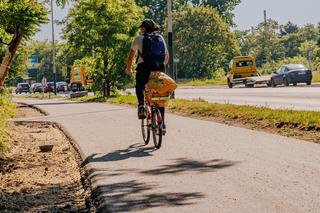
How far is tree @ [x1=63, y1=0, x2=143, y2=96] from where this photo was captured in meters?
34.8

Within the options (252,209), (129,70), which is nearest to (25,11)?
(129,70)

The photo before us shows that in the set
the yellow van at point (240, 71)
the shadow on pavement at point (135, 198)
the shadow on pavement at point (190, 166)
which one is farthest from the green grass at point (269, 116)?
the yellow van at point (240, 71)

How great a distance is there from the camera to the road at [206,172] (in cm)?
537

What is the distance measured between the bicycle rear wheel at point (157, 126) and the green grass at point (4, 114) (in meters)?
2.49

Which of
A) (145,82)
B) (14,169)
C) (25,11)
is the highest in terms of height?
(25,11)

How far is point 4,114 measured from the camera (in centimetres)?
1138

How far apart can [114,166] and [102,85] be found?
91.0 ft

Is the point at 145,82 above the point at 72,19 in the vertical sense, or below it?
below

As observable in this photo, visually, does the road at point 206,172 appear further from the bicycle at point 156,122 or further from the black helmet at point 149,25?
the black helmet at point 149,25

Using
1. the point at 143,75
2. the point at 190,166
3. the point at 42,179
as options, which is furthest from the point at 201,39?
the point at 190,166

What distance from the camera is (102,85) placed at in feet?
116

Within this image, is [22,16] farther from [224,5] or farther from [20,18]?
[224,5]

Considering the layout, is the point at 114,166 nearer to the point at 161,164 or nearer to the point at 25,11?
the point at 161,164

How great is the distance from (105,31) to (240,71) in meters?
14.7
